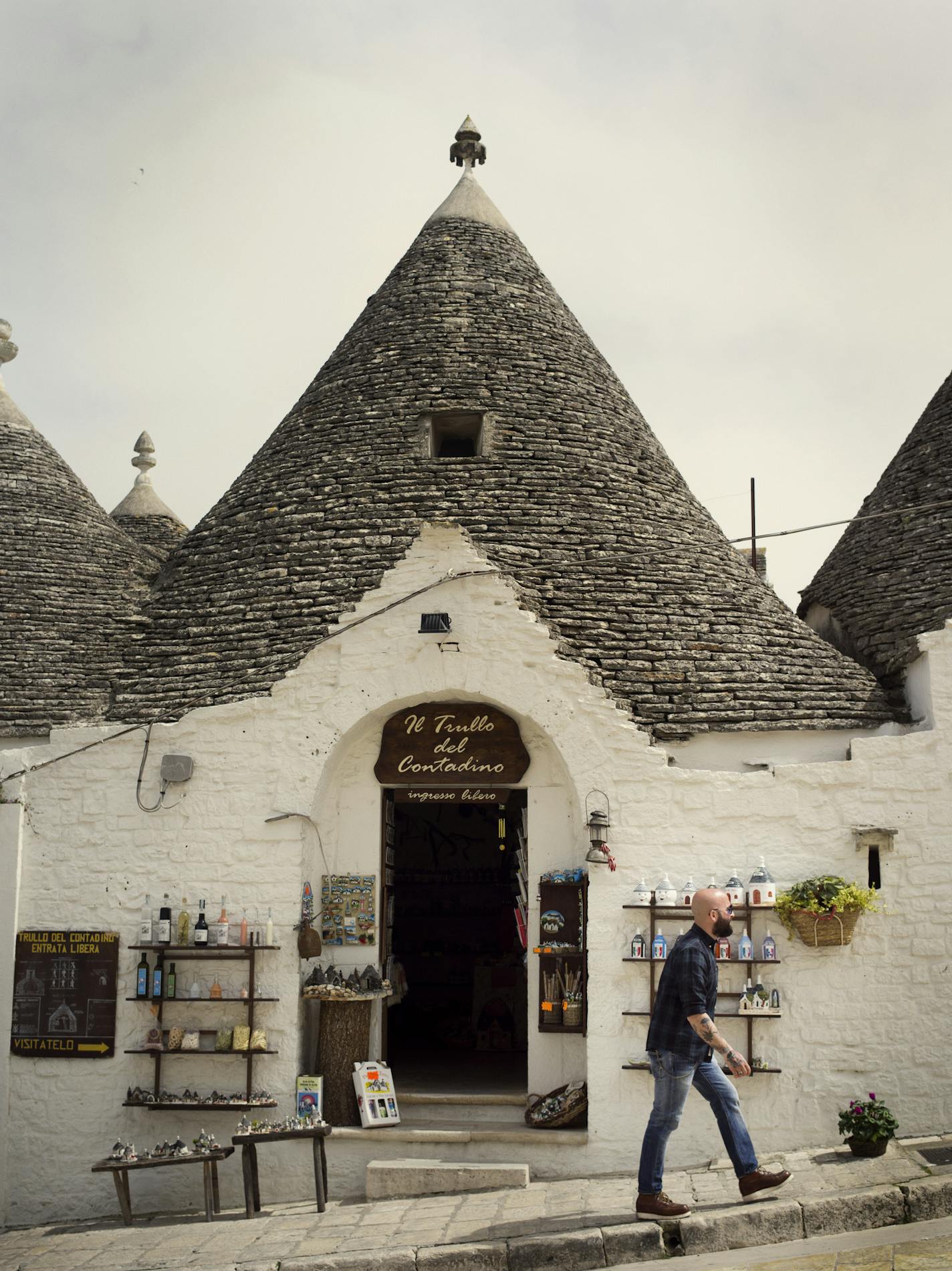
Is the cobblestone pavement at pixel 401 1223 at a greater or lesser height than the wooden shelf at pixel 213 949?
lesser

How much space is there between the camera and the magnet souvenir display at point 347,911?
9945 mm

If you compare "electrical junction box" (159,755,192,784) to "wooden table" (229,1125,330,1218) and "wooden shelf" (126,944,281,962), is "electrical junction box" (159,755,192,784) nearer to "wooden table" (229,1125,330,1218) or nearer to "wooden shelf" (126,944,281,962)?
"wooden shelf" (126,944,281,962)

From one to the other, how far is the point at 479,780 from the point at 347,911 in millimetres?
1338

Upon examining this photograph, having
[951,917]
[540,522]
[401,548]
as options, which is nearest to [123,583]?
[401,548]

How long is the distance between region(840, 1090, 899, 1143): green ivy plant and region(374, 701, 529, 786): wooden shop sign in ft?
10.9

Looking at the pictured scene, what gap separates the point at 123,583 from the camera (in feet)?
41.8

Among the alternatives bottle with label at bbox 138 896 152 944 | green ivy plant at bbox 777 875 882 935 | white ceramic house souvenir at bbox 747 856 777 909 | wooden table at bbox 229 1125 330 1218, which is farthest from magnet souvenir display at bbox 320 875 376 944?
green ivy plant at bbox 777 875 882 935

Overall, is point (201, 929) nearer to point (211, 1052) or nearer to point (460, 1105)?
point (211, 1052)

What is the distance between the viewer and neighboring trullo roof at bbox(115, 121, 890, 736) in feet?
34.1

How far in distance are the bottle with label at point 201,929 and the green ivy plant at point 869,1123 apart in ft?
14.0

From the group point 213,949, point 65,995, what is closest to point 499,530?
point 213,949

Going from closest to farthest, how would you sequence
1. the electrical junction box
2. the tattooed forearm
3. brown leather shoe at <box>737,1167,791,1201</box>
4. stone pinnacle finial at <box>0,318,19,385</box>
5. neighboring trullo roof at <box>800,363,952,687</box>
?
the tattooed forearm, brown leather shoe at <box>737,1167,791,1201</box>, the electrical junction box, neighboring trullo roof at <box>800,363,952,687</box>, stone pinnacle finial at <box>0,318,19,385</box>

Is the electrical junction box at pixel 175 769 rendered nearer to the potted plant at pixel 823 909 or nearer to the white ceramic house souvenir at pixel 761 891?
the white ceramic house souvenir at pixel 761 891

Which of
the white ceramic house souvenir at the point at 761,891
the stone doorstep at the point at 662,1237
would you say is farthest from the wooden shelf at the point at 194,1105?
the white ceramic house souvenir at the point at 761,891
